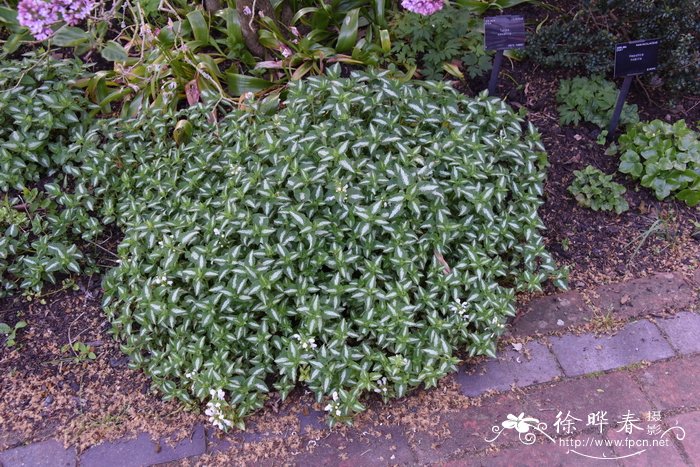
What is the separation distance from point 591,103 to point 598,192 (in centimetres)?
60

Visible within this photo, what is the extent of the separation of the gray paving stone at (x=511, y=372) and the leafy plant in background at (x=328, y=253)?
15 cm

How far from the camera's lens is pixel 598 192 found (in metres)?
3.10

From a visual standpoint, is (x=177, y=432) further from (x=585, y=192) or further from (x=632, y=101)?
(x=632, y=101)

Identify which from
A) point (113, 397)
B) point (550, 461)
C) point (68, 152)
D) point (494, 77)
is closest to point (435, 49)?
point (494, 77)

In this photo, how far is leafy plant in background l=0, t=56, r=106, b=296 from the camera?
280 centimetres

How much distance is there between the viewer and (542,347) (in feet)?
8.57

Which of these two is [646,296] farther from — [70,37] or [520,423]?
[70,37]

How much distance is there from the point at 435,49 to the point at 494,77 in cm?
48

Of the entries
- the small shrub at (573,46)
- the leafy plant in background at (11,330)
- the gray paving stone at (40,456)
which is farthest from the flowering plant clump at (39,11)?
the small shrub at (573,46)

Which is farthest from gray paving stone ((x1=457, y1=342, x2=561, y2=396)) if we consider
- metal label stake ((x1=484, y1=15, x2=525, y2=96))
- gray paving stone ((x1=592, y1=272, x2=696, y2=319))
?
metal label stake ((x1=484, y1=15, x2=525, y2=96))

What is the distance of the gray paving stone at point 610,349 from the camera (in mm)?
2539

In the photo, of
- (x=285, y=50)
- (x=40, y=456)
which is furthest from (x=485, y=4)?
(x=40, y=456)

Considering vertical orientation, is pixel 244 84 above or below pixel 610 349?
above

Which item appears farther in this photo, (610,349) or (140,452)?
(610,349)
